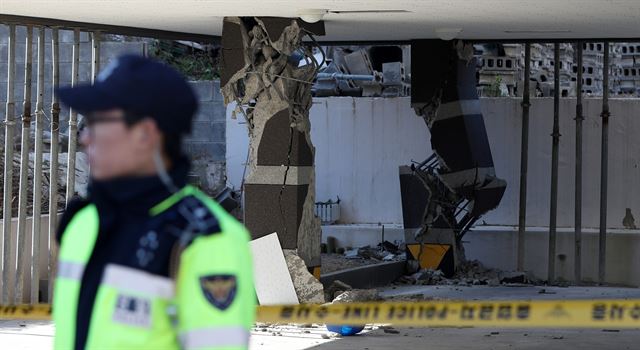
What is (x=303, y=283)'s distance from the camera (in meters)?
11.6

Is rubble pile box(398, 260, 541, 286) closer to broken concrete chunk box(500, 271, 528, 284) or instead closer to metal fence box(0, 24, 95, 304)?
broken concrete chunk box(500, 271, 528, 284)

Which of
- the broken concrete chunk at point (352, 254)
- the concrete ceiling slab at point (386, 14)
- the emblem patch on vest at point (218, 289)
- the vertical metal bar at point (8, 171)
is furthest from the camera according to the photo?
the broken concrete chunk at point (352, 254)

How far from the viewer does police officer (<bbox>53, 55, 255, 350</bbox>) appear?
2.43 meters

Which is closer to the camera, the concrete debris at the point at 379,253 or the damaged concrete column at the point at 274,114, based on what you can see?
the damaged concrete column at the point at 274,114

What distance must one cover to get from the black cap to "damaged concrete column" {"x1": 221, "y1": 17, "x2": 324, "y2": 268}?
29.2ft

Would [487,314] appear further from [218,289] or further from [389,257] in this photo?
[389,257]

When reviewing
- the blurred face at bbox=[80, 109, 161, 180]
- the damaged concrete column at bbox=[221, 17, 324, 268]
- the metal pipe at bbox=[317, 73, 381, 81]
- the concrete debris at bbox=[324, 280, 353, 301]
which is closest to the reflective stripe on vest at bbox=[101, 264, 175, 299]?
the blurred face at bbox=[80, 109, 161, 180]

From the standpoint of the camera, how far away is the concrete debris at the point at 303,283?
37.8ft

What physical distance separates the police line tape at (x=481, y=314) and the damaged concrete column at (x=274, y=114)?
21.8 feet

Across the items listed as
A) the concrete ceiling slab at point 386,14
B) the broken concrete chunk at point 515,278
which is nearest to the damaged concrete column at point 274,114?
the concrete ceiling slab at point 386,14

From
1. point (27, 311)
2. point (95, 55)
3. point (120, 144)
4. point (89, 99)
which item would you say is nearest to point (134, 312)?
point (120, 144)

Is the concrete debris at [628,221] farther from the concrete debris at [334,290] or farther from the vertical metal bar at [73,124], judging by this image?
the vertical metal bar at [73,124]

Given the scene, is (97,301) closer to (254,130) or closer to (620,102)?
(254,130)

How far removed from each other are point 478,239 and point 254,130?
671 cm
